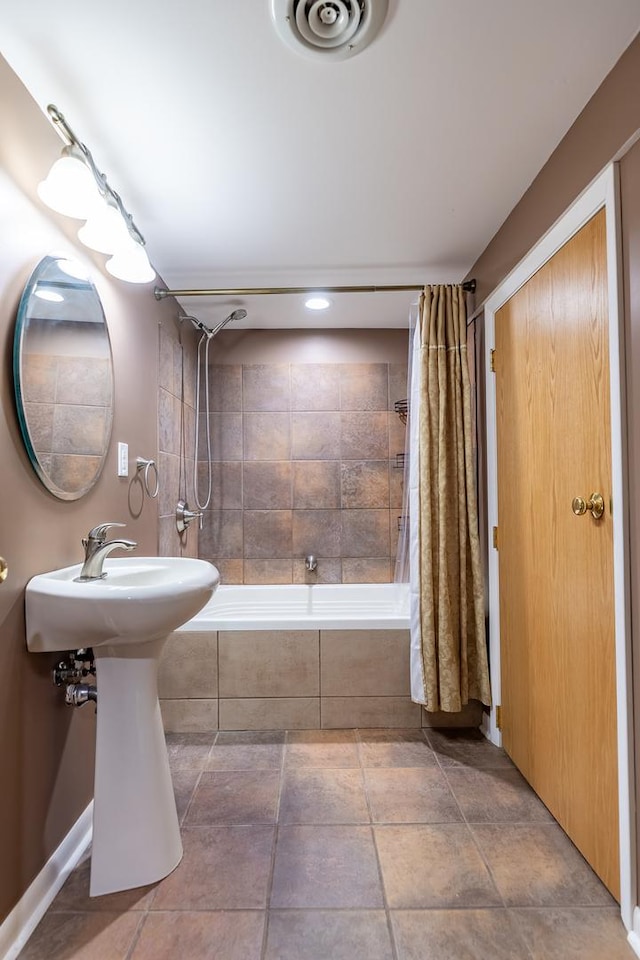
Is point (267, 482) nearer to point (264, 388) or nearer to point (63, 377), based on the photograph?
point (264, 388)

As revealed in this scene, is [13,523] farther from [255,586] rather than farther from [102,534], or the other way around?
Answer: [255,586]

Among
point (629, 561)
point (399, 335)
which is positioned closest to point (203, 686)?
point (629, 561)

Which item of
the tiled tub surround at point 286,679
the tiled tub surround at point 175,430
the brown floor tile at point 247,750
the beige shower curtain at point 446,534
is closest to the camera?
the brown floor tile at point 247,750

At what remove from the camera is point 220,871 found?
→ 1.43 meters

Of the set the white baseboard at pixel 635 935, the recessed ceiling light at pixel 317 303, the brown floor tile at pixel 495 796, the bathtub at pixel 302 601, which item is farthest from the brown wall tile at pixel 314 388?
the white baseboard at pixel 635 935

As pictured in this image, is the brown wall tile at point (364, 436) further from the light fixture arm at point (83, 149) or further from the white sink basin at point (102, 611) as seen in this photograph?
the white sink basin at point (102, 611)

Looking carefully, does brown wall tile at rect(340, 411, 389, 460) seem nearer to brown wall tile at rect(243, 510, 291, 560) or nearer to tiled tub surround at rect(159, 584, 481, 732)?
brown wall tile at rect(243, 510, 291, 560)

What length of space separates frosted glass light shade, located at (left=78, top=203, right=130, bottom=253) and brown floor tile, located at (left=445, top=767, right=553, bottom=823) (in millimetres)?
2278

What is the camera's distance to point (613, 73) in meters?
1.26

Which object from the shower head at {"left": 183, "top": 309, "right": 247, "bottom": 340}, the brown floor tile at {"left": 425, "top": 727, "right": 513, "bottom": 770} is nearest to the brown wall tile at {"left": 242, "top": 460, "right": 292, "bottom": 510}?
the shower head at {"left": 183, "top": 309, "right": 247, "bottom": 340}

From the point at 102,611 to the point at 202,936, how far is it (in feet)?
2.87

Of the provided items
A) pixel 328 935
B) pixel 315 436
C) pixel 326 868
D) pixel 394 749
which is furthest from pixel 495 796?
pixel 315 436

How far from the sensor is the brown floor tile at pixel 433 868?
1.33 metres

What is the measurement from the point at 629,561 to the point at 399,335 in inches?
95.3
